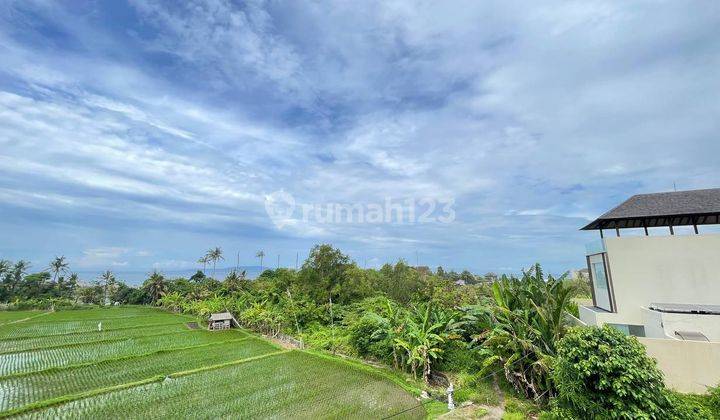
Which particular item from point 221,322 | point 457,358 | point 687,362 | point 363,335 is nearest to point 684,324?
point 687,362

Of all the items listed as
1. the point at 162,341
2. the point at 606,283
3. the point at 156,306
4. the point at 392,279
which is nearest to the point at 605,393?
the point at 606,283

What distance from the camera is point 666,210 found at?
41.6 feet

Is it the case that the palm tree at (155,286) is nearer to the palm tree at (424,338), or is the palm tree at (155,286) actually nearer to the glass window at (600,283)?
the palm tree at (424,338)

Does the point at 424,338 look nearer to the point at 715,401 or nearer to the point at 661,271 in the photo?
the point at 715,401

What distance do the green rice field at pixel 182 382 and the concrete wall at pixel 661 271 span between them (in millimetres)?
9216

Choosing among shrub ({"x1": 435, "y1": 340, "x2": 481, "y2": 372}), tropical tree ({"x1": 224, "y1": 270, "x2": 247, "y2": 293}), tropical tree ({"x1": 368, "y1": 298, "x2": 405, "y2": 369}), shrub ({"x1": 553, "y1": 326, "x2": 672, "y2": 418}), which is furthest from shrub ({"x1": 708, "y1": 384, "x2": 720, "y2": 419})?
tropical tree ({"x1": 224, "y1": 270, "x2": 247, "y2": 293})

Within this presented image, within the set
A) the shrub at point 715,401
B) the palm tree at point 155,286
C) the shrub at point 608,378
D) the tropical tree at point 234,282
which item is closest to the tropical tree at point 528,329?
the shrub at point 608,378

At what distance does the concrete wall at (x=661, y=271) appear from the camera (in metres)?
11.6

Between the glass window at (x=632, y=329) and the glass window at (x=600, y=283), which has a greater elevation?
the glass window at (x=600, y=283)

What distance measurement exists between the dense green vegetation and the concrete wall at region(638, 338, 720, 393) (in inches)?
31.9

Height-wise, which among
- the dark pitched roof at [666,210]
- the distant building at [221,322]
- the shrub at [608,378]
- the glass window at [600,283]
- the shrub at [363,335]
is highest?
the dark pitched roof at [666,210]

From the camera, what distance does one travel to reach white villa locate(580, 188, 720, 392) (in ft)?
33.1

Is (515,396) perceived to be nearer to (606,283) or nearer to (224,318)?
(606,283)

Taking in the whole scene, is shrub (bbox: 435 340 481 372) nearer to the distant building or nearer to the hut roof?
the distant building
